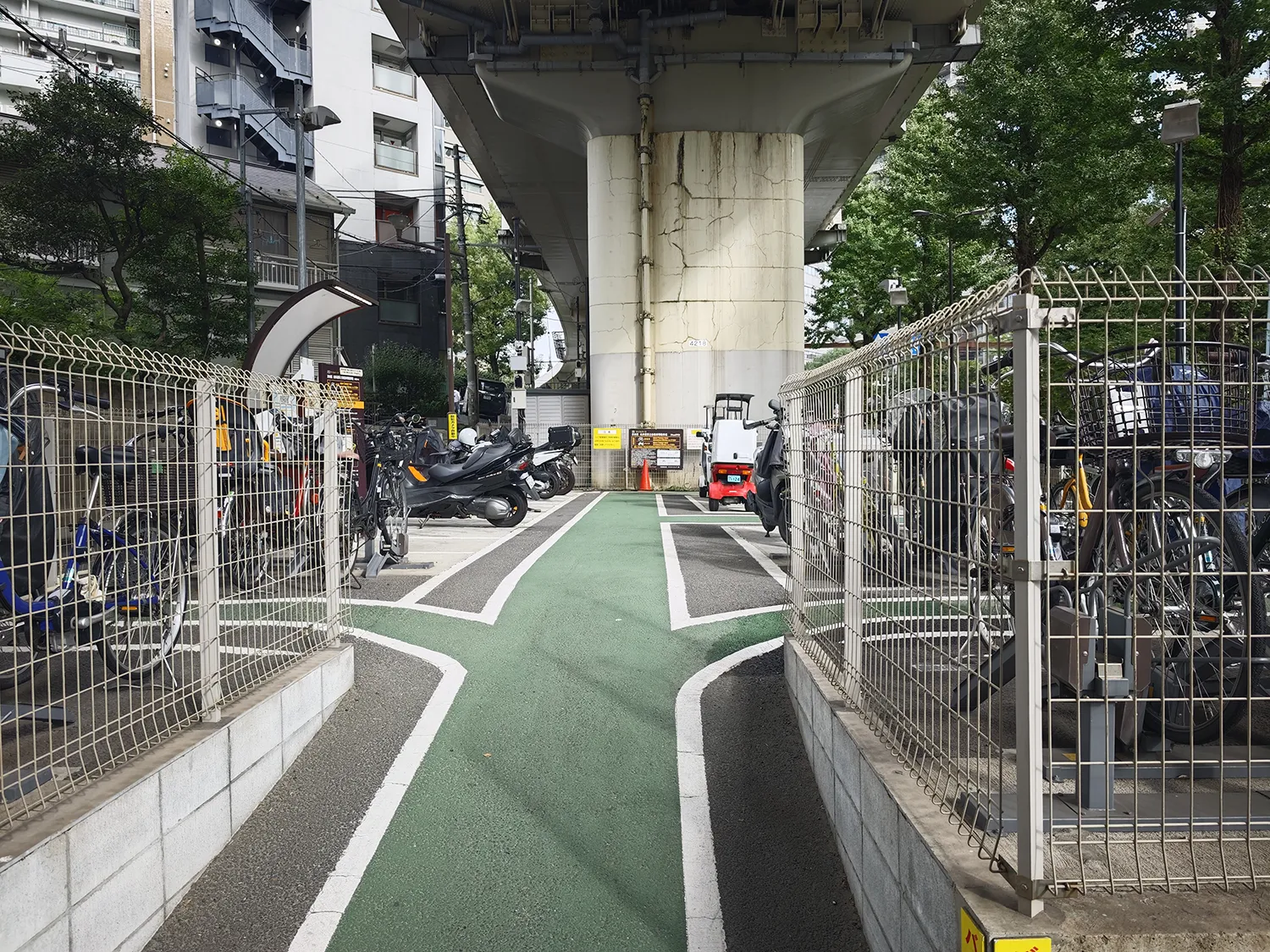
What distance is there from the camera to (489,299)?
50.1 m

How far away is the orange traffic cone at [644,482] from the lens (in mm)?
23062

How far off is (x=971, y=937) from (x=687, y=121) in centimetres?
2175

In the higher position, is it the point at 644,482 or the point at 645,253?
the point at 645,253

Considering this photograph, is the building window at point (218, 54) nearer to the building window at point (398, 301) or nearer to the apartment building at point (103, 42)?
the apartment building at point (103, 42)

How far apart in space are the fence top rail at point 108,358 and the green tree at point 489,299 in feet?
149

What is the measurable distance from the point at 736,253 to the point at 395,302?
27014mm

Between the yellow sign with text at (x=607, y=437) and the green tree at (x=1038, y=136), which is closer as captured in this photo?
the green tree at (x=1038, y=136)

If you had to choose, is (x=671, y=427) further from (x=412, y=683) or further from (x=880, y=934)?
(x=880, y=934)

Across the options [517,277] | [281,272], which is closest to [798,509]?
[281,272]

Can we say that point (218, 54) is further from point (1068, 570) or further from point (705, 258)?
point (1068, 570)

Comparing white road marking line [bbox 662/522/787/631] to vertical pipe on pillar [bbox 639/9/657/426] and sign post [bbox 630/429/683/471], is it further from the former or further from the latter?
vertical pipe on pillar [bbox 639/9/657/426]

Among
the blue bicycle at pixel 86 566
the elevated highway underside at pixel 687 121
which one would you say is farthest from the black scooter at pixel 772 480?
the elevated highway underside at pixel 687 121

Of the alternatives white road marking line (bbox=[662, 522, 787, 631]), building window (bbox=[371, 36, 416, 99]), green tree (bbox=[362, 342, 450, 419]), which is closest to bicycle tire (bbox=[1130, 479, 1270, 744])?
white road marking line (bbox=[662, 522, 787, 631])

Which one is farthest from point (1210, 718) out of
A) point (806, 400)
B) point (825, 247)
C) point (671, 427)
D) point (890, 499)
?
point (825, 247)
